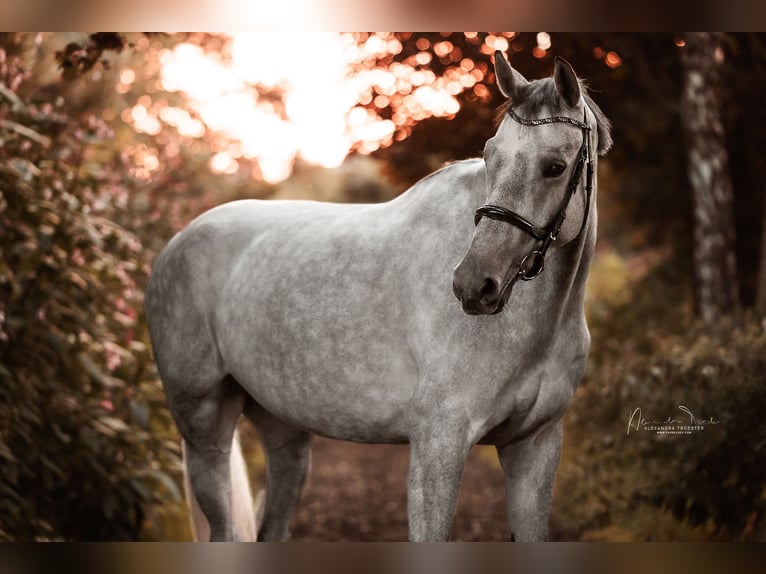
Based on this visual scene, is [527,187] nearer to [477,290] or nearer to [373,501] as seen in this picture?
[477,290]

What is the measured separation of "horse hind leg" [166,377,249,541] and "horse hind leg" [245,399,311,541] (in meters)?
0.12

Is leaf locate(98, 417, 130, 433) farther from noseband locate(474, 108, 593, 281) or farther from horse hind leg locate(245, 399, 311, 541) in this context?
noseband locate(474, 108, 593, 281)

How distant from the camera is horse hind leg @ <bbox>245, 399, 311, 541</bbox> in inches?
131

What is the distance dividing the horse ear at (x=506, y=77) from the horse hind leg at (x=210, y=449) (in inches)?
62.9

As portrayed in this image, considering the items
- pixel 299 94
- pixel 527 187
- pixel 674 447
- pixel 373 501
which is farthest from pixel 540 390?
pixel 373 501

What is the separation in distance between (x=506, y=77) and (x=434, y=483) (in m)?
1.14

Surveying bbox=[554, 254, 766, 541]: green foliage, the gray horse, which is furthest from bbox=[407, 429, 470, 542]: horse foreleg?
bbox=[554, 254, 766, 541]: green foliage

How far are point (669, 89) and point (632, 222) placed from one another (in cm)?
136

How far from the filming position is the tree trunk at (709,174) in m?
5.23

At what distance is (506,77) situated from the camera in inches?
91.3

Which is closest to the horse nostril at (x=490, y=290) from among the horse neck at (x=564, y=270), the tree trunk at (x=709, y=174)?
the horse neck at (x=564, y=270)

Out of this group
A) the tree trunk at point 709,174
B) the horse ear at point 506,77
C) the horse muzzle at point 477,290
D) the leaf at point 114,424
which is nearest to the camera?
the horse muzzle at point 477,290

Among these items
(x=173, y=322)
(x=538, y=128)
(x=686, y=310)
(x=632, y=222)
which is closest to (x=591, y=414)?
(x=686, y=310)

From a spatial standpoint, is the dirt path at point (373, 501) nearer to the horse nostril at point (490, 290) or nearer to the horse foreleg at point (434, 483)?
the horse foreleg at point (434, 483)
